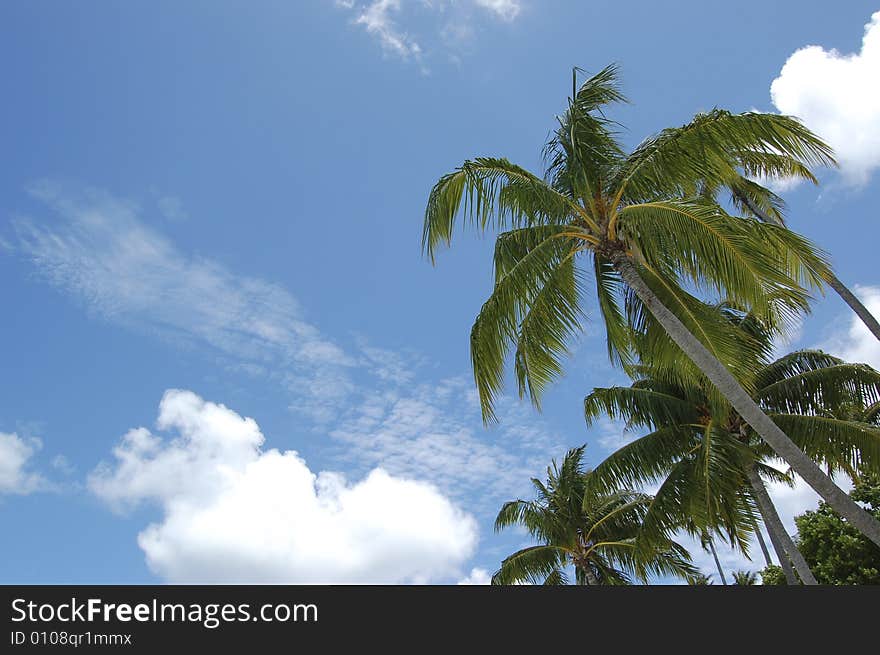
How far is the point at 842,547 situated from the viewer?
61.6 ft

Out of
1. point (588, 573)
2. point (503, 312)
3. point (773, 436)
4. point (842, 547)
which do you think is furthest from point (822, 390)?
point (588, 573)

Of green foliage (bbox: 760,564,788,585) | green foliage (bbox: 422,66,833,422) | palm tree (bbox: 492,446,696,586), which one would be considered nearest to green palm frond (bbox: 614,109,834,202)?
green foliage (bbox: 422,66,833,422)

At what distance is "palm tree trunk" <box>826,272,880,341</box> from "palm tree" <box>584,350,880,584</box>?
184cm

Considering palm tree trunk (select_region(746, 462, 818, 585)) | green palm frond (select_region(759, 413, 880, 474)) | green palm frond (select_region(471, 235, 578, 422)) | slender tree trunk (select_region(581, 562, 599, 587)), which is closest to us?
green palm frond (select_region(471, 235, 578, 422))

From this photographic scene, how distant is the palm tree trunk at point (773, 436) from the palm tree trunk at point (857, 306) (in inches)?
280

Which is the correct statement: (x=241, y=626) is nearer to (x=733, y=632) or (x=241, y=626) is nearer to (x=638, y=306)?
(x=733, y=632)

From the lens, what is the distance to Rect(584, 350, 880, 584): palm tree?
11586 millimetres

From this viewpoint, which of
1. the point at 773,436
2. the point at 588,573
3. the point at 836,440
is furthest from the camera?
the point at 588,573

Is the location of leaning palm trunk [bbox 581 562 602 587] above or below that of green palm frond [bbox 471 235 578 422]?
below

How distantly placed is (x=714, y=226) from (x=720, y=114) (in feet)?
4.89

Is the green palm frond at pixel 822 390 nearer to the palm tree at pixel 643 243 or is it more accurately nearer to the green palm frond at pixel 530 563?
the palm tree at pixel 643 243

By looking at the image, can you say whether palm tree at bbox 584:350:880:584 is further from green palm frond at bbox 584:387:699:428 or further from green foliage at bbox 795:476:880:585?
green foliage at bbox 795:476:880:585

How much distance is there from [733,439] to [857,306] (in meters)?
4.81

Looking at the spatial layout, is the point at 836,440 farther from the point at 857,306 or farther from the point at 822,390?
the point at 857,306
